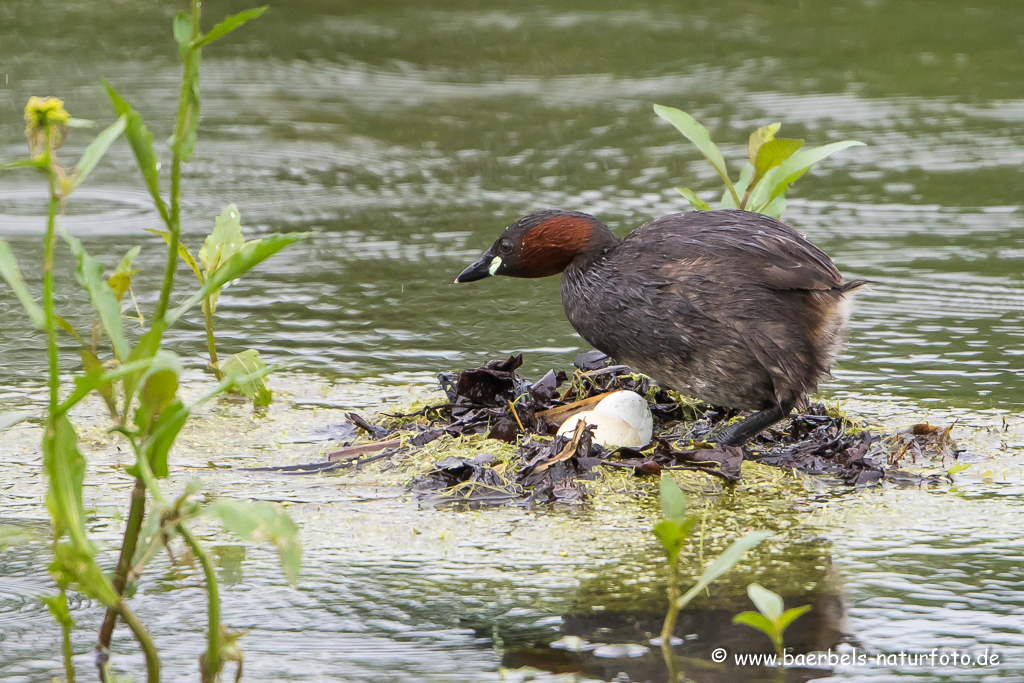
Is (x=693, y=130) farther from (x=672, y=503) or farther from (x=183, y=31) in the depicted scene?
(x=183, y=31)

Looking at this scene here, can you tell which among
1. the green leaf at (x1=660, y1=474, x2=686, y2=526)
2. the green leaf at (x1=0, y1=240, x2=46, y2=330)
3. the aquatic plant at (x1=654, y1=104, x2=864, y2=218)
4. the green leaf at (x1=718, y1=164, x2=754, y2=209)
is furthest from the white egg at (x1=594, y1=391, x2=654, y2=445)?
the green leaf at (x1=0, y1=240, x2=46, y2=330)

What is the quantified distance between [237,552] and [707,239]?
1.91m

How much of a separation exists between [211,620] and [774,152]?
320 cm

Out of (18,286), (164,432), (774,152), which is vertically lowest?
(164,432)

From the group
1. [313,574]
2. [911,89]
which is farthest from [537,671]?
[911,89]

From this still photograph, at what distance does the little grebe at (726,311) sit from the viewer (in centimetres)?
425

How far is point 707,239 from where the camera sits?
14.5 ft

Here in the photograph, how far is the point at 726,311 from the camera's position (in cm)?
425

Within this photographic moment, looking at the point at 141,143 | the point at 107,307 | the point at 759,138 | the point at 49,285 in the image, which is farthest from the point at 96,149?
the point at 759,138

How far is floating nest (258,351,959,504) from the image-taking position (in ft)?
13.3

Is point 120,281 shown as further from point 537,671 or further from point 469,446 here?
point 537,671

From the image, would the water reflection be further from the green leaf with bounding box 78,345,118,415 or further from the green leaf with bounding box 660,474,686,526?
the green leaf with bounding box 660,474,686,526

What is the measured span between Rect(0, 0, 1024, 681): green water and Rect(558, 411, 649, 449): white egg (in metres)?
0.51

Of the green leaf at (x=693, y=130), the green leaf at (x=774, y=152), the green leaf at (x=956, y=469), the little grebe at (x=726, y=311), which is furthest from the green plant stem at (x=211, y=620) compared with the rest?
the green leaf at (x=774, y=152)
